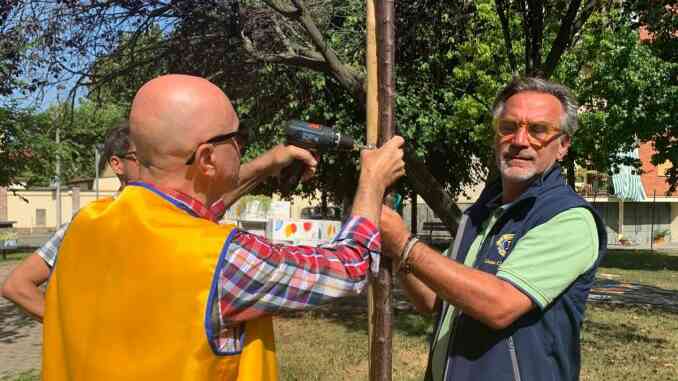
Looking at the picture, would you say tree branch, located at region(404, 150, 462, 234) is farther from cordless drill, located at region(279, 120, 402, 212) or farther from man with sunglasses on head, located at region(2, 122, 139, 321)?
cordless drill, located at region(279, 120, 402, 212)

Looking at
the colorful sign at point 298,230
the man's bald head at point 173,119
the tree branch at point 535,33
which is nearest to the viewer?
the man's bald head at point 173,119

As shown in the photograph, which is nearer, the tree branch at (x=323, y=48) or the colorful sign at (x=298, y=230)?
the tree branch at (x=323, y=48)

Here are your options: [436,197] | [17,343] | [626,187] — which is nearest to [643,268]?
[626,187]

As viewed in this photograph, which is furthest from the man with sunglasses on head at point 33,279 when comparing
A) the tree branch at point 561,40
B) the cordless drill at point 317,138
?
the tree branch at point 561,40

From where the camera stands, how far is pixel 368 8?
220 centimetres

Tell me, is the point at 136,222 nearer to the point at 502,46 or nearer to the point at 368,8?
the point at 368,8

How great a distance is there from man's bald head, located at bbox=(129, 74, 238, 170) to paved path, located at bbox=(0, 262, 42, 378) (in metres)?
6.01

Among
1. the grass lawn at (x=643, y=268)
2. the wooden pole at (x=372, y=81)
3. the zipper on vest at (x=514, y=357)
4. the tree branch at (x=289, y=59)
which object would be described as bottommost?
the grass lawn at (x=643, y=268)

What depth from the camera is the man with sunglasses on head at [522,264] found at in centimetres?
184

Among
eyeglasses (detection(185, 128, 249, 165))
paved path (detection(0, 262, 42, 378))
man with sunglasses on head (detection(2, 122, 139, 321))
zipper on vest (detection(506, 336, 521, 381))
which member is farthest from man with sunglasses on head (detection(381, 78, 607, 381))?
paved path (detection(0, 262, 42, 378))

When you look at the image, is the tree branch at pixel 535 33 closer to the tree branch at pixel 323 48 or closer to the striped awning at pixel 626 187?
the tree branch at pixel 323 48

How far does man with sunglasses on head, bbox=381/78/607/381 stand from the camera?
1838 mm

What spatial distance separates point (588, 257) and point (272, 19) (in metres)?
5.46

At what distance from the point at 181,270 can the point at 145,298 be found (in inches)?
5.0
